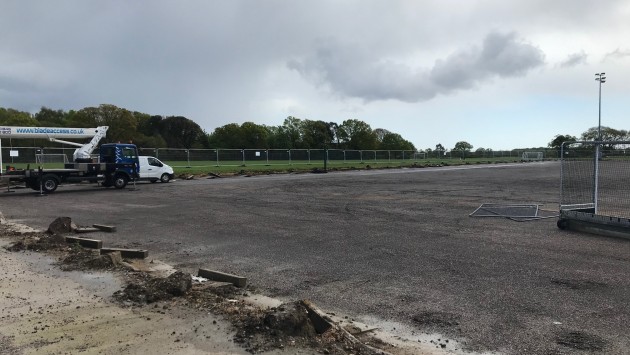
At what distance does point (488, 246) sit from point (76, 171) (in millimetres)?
23525

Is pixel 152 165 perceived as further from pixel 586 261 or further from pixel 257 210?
pixel 586 261

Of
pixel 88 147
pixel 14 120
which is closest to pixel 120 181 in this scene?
pixel 88 147

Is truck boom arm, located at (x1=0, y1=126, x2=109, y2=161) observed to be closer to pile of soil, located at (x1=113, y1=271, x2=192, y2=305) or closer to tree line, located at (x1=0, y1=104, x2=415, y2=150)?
pile of soil, located at (x1=113, y1=271, x2=192, y2=305)

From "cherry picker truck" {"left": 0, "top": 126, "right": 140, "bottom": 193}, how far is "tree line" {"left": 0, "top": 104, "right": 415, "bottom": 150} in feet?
205

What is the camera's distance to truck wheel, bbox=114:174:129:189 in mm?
27766

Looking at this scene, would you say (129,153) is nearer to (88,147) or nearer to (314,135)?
(88,147)

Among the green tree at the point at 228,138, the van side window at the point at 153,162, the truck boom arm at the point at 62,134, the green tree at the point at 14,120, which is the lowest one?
the van side window at the point at 153,162

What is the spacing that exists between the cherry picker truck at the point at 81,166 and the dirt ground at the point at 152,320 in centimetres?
1972

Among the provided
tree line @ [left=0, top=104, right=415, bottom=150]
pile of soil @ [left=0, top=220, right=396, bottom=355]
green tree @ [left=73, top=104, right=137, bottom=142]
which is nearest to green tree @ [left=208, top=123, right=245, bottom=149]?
tree line @ [left=0, top=104, right=415, bottom=150]

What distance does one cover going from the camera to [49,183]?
986 inches

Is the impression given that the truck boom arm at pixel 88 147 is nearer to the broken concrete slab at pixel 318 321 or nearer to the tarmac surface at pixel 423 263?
the tarmac surface at pixel 423 263

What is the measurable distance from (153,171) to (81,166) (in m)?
7.43

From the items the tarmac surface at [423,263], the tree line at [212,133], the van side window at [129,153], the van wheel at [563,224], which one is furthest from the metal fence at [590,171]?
the tree line at [212,133]

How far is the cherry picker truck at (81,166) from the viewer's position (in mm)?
24609
